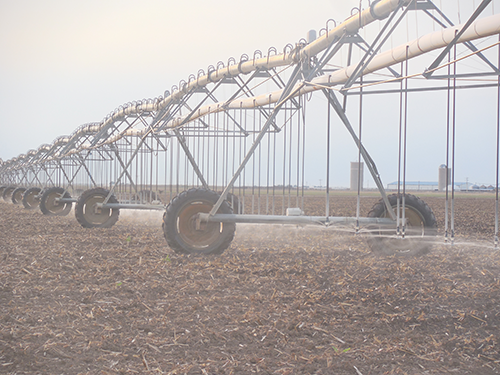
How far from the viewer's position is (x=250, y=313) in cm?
520

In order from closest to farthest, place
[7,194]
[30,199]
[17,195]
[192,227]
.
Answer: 1. [192,227]
2. [30,199]
3. [17,195]
4. [7,194]

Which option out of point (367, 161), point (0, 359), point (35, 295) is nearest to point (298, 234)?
point (367, 161)

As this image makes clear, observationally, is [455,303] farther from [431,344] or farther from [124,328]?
[124,328]

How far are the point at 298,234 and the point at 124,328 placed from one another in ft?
28.1

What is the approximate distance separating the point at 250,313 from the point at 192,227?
11.3 ft

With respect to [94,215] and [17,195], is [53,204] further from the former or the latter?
[17,195]

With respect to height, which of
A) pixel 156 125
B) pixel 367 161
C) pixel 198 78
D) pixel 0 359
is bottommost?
pixel 0 359

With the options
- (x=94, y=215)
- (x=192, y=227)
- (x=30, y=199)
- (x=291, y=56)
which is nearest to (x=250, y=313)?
(x=192, y=227)

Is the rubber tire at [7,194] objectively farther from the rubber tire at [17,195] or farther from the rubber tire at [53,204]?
the rubber tire at [53,204]

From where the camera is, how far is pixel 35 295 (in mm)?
6148

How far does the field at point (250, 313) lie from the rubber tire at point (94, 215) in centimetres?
476

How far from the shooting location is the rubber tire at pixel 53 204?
18.7 metres

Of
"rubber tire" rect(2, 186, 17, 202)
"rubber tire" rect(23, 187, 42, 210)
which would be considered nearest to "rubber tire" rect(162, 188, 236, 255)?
"rubber tire" rect(23, 187, 42, 210)

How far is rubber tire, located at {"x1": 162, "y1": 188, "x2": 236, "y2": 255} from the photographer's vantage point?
824cm
